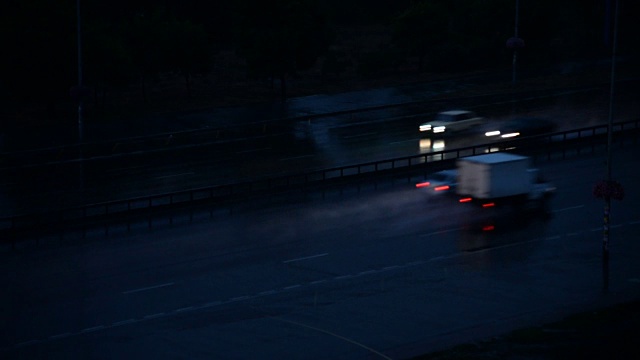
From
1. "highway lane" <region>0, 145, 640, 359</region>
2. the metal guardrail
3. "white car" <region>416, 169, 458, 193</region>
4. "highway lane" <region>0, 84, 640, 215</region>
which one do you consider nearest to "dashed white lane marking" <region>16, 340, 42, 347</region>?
"highway lane" <region>0, 145, 640, 359</region>

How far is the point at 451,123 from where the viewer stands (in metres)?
51.6

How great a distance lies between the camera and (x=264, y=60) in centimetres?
6419

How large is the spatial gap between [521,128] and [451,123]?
362cm

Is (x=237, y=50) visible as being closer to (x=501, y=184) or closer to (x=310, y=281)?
(x=501, y=184)

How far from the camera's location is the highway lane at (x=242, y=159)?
136 ft

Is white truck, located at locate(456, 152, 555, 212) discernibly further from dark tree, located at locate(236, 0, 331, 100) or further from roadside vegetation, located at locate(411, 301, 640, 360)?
dark tree, located at locate(236, 0, 331, 100)

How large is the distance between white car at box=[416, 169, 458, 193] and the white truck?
45.0 inches

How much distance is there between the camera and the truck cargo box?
123ft

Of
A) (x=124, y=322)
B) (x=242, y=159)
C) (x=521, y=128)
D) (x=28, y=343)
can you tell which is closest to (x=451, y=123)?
(x=521, y=128)

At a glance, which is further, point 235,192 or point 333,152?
point 333,152

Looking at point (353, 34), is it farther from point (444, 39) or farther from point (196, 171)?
point (196, 171)

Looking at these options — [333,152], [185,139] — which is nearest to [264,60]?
[185,139]

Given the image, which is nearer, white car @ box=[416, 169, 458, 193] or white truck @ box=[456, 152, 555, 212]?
white truck @ box=[456, 152, 555, 212]

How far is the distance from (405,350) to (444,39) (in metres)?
56.5
